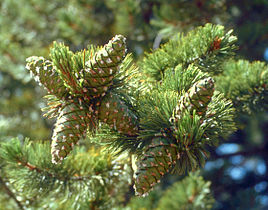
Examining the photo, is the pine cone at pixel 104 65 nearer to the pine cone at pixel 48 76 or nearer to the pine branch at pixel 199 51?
the pine cone at pixel 48 76

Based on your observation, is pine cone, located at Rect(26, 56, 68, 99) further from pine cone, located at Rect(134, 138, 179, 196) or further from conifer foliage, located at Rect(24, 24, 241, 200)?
pine cone, located at Rect(134, 138, 179, 196)

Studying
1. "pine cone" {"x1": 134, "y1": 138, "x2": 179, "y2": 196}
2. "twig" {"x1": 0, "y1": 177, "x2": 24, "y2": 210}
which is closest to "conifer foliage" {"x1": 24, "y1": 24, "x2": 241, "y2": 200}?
"pine cone" {"x1": 134, "y1": 138, "x2": 179, "y2": 196}

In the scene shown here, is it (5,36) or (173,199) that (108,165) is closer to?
(173,199)

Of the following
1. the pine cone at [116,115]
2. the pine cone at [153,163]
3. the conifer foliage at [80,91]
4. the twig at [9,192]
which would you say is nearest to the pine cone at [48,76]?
the conifer foliage at [80,91]

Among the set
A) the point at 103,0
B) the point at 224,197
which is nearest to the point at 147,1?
the point at 103,0

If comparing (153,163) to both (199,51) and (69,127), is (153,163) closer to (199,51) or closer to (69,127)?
(69,127)

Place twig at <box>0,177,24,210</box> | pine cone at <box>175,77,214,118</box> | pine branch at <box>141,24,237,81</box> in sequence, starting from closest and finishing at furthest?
pine cone at <box>175,77,214,118</box> → pine branch at <box>141,24,237,81</box> → twig at <box>0,177,24,210</box>

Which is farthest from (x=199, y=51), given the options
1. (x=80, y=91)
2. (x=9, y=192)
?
(x=9, y=192)
